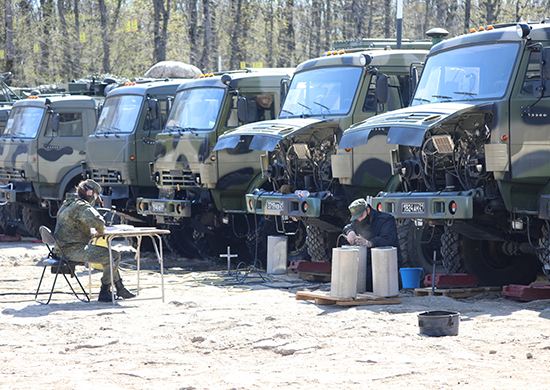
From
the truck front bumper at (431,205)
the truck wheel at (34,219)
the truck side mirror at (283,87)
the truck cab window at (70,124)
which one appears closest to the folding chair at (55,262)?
the truck front bumper at (431,205)

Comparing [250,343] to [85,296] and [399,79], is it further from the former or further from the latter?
[399,79]

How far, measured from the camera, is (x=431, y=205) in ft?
29.5

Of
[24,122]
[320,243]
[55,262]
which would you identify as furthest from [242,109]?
[24,122]

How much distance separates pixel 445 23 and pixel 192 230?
25312mm

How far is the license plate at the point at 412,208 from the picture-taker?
9.09 meters

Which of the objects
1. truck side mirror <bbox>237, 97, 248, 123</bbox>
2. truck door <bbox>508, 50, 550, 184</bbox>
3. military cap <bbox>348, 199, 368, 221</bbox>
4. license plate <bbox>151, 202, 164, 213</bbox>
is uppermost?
truck side mirror <bbox>237, 97, 248, 123</bbox>

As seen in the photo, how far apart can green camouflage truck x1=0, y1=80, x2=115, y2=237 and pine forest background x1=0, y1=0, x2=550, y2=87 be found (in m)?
13.3

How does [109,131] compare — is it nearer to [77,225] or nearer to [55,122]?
[55,122]

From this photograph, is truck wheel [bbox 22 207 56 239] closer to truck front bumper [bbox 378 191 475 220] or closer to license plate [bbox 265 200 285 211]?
license plate [bbox 265 200 285 211]

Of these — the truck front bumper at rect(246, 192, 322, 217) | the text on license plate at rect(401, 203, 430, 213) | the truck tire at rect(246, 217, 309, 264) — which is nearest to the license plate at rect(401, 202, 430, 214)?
the text on license plate at rect(401, 203, 430, 213)

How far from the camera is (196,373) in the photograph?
20.1ft

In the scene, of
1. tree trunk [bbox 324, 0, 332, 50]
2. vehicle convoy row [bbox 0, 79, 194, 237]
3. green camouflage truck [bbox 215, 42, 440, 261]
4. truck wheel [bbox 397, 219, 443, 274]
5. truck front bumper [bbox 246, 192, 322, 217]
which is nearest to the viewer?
truck wheel [bbox 397, 219, 443, 274]

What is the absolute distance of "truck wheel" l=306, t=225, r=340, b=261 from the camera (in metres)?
12.1

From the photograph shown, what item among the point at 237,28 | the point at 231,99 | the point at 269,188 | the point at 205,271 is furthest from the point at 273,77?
the point at 237,28
